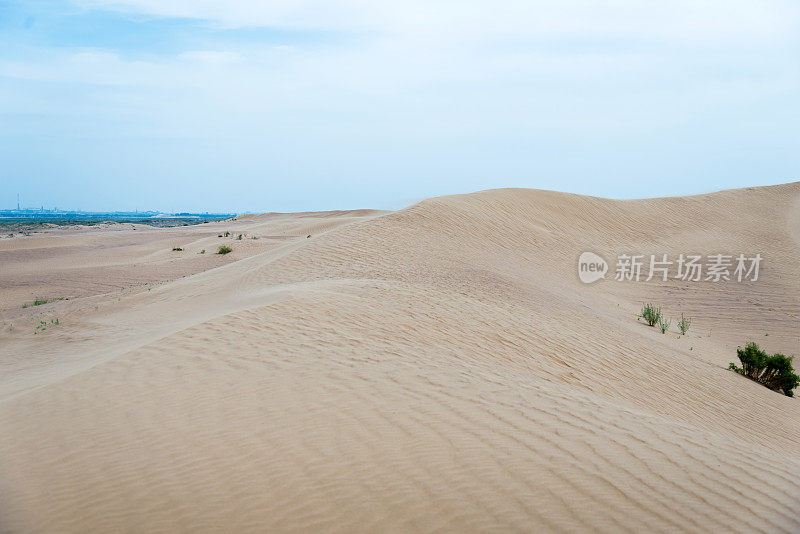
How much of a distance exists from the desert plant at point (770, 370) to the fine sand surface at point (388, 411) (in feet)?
2.11

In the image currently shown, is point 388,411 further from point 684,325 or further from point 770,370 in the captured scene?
point 684,325

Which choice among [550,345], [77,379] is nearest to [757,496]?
[550,345]

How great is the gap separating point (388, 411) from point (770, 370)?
854 centimetres

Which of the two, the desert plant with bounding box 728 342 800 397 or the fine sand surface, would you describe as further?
the desert plant with bounding box 728 342 800 397

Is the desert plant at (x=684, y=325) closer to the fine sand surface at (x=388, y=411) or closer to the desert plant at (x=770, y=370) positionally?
the fine sand surface at (x=388, y=411)

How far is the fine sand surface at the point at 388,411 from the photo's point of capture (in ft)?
11.6

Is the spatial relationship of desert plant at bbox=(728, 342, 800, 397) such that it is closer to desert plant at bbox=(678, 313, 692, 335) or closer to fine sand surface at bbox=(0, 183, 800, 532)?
fine sand surface at bbox=(0, 183, 800, 532)

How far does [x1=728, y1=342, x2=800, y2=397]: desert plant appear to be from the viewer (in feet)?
31.0

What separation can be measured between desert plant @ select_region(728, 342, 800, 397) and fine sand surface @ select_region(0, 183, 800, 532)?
2.11 ft

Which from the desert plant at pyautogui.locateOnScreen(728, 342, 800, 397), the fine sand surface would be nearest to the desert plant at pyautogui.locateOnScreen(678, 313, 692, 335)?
the fine sand surface

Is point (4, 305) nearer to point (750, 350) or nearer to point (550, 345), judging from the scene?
point (550, 345)

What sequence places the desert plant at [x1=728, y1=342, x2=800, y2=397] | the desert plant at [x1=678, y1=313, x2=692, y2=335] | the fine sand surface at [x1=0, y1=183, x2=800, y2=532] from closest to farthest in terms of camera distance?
the fine sand surface at [x1=0, y1=183, x2=800, y2=532] < the desert plant at [x1=728, y1=342, x2=800, y2=397] < the desert plant at [x1=678, y1=313, x2=692, y2=335]

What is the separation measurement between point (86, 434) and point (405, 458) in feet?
9.74

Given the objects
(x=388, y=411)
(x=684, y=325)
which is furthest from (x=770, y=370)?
(x=388, y=411)
